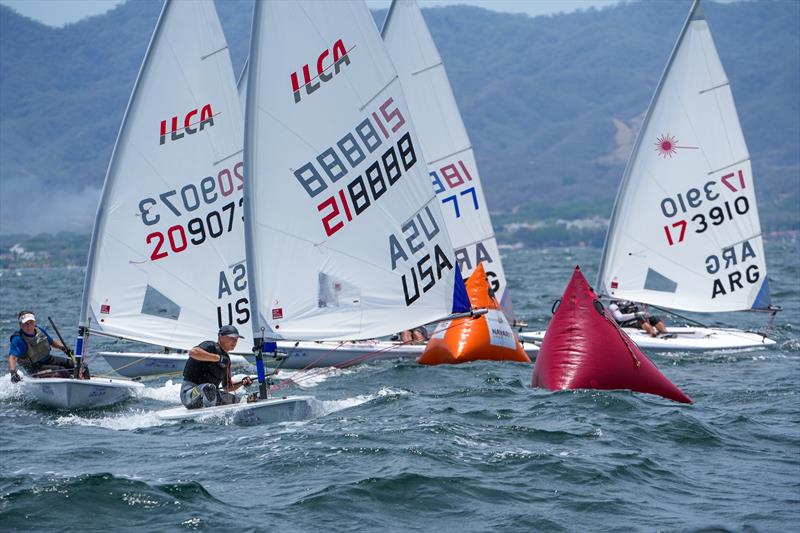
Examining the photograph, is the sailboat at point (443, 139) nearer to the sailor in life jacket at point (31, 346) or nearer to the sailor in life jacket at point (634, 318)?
the sailor in life jacket at point (634, 318)

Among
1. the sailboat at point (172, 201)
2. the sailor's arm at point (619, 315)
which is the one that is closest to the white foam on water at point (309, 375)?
the sailboat at point (172, 201)

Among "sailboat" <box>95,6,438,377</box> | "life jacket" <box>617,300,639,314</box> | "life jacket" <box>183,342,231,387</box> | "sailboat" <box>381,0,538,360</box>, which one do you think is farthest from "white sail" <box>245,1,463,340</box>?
"life jacket" <box>617,300,639,314</box>

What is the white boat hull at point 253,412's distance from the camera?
1372 cm

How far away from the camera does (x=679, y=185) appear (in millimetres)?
23266

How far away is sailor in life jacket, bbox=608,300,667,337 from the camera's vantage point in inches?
922

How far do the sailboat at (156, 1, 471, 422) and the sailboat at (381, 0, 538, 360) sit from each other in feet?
24.9

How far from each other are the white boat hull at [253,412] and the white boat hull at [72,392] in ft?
6.87

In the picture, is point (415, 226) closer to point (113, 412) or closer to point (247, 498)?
point (113, 412)

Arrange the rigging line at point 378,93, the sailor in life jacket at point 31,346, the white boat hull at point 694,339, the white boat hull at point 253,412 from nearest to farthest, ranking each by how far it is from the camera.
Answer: the white boat hull at point 253,412 < the rigging line at point 378,93 < the sailor in life jacket at point 31,346 < the white boat hull at point 694,339

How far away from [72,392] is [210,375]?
2.49 meters

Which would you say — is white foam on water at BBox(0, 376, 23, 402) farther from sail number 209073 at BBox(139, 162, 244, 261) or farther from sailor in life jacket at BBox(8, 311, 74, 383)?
sail number 209073 at BBox(139, 162, 244, 261)

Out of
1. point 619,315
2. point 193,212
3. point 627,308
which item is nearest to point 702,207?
point 627,308

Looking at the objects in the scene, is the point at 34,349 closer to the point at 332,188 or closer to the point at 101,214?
the point at 101,214

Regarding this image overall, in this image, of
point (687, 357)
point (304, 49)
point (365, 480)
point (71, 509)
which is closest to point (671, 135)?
point (687, 357)
